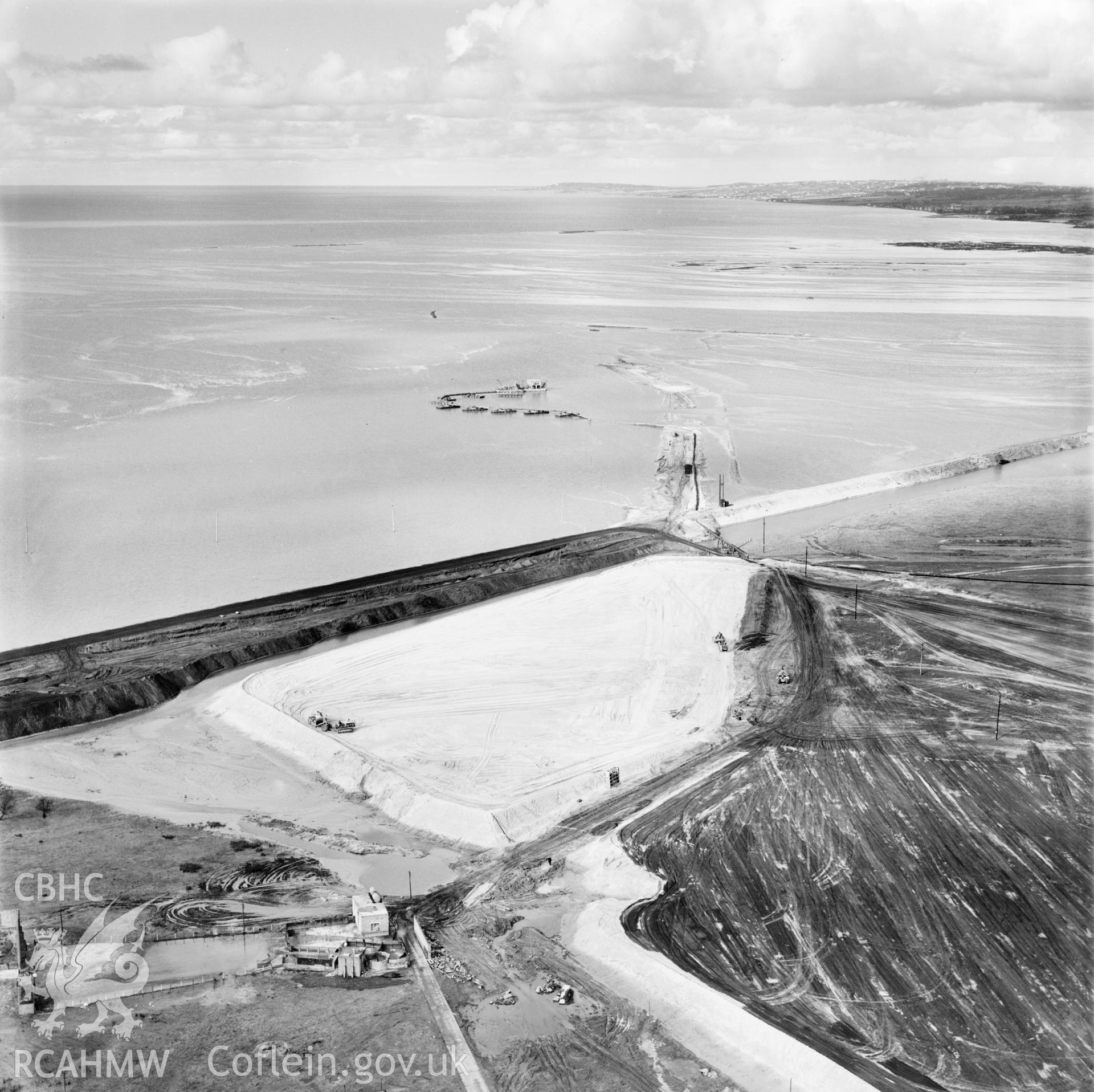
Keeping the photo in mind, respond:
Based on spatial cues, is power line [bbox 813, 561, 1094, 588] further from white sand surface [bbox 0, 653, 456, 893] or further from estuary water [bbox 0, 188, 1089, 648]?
white sand surface [bbox 0, 653, 456, 893]

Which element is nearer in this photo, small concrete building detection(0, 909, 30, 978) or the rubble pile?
small concrete building detection(0, 909, 30, 978)

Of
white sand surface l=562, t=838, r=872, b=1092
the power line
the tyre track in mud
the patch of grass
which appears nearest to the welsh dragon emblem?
the patch of grass

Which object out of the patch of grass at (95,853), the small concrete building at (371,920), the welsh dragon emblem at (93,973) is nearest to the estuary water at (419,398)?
the patch of grass at (95,853)

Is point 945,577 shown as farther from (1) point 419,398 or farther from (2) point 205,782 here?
(1) point 419,398

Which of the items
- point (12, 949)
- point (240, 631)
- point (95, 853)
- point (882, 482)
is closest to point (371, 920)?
point (12, 949)

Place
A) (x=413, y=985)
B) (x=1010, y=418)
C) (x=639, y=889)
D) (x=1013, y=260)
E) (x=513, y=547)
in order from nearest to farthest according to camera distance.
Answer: (x=413, y=985), (x=639, y=889), (x=513, y=547), (x=1010, y=418), (x=1013, y=260)

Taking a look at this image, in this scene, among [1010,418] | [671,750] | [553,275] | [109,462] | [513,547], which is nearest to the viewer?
[671,750]

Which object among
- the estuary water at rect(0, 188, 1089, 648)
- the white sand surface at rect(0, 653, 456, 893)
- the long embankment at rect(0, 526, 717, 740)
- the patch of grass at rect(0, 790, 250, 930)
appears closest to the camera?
the patch of grass at rect(0, 790, 250, 930)

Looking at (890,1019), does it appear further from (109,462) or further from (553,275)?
(553,275)

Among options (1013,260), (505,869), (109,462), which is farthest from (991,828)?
(1013,260)
